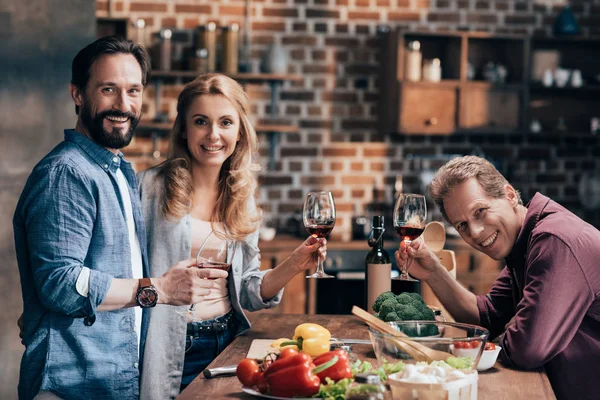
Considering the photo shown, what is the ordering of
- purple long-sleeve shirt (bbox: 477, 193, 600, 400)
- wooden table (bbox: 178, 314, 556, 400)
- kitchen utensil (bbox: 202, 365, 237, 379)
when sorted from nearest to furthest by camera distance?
wooden table (bbox: 178, 314, 556, 400)
kitchen utensil (bbox: 202, 365, 237, 379)
purple long-sleeve shirt (bbox: 477, 193, 600, 400)

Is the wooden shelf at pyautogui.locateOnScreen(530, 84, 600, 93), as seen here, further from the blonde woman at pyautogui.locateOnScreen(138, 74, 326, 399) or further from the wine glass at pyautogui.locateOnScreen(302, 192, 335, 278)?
the wine glass at pyautogui.locateOnScreen(302, 192, 335, 278)

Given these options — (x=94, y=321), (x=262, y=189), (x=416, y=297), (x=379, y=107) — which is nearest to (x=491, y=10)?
(x=379, y=107)

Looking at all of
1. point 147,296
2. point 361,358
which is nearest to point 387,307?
point 361,358

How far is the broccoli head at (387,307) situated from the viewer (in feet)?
6.27

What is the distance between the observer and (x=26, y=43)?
2936 mm

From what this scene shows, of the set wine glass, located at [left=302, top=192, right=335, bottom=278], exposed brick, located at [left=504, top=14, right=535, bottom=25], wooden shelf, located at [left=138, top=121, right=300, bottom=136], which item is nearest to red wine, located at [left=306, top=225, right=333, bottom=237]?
wine glass, located at [left=302, top=192, right=335, bottom=278]

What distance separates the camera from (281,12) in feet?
A: 16.2

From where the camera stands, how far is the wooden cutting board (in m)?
1.89

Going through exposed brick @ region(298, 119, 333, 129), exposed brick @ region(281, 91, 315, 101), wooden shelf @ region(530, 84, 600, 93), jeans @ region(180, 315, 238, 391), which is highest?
wooden shelf @ region(530, 84, 600, 93)

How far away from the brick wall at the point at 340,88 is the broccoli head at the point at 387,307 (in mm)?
2978

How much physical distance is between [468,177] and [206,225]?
34.9 inches

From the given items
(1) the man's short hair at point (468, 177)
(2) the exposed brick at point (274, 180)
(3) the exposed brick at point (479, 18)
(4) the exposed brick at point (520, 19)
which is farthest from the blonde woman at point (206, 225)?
(4) the exposed brick at point (520, 19)

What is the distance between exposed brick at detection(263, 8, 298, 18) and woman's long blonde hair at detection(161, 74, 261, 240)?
2.49 meters

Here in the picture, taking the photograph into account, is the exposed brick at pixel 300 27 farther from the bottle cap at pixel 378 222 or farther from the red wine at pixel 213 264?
the red wine at pixel 213 264
